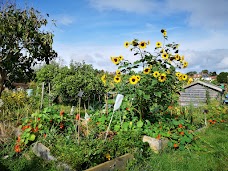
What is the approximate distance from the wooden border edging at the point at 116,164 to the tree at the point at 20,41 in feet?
12.8

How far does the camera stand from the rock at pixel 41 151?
3.42 m

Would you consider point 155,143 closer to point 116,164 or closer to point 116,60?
point 116,164

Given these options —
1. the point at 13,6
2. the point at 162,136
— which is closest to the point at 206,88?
the point at 162,136

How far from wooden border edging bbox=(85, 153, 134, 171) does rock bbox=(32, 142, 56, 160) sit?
74cm

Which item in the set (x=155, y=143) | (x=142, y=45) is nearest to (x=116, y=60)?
(x=142, y=45)

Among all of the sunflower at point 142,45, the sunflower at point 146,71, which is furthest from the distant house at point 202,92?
the sunflower at point 146,71

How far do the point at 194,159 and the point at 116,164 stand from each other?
4.74 feet

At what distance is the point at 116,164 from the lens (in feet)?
10.9

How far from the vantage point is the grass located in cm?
346

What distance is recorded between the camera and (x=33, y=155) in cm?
358

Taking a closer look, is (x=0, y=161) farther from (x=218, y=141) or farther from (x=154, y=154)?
(x=218, y=141)

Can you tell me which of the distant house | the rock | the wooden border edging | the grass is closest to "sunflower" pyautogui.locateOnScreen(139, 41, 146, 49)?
the grass

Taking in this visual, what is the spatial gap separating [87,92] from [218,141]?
7397mm

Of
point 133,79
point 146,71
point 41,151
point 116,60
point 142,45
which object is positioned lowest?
point 41,151
